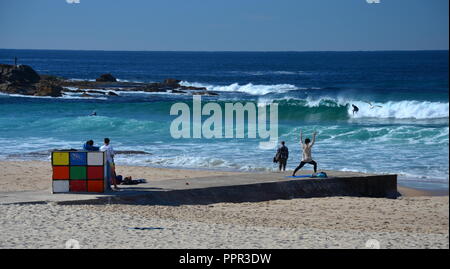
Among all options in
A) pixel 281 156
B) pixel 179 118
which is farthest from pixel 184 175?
pixel 179 118

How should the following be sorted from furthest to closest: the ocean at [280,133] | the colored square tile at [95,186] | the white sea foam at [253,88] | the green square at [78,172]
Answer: the white sea foam at [253,88], the ocean at [280,133], the colored square tile at [95,186], the green square at [78,172]

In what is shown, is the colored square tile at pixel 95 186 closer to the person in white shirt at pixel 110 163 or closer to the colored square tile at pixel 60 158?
the person in white shirt at pixel 110 163

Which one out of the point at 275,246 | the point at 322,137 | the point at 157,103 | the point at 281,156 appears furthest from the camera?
the point at 157,103

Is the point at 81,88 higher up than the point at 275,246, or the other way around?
the point at 81,88

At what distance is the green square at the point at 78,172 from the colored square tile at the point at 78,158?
0.35 feet

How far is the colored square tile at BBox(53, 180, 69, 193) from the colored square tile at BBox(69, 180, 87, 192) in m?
0.08

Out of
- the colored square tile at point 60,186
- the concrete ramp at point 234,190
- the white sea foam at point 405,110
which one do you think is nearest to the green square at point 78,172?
the colored square tile at point 60,186

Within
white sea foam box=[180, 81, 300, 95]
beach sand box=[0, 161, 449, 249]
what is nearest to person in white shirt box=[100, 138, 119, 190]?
beach sand box=[0, 161, 449, 249]

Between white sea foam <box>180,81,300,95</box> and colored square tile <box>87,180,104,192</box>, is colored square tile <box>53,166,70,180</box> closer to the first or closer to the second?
colored square tile <box>87,180,104,192</box>

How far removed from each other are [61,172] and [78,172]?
0.34 m

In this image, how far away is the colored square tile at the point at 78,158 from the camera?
13.9 meters

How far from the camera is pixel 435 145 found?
25125 mm
